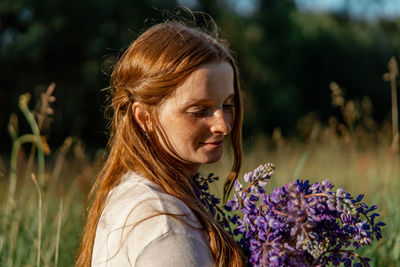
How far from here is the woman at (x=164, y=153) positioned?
1.24 m

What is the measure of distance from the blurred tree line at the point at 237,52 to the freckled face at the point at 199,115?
4.81 meters

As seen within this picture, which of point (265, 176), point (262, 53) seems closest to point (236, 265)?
point (265, 176)

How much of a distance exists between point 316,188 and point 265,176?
16 centimetres

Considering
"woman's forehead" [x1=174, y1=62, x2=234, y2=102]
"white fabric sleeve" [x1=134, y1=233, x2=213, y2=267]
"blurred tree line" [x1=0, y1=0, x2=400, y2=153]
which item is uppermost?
"woman's forehead" [x1=174, y1=62, x2=234, y2=102]

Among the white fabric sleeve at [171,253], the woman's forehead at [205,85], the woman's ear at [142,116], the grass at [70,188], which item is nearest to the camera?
the white fabric sleeve at [171,253]

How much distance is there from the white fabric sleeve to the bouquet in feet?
0.62

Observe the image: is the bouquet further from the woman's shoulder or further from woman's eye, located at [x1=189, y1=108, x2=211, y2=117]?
woman's eye, located at [x1=189, y1=108, x2=211, y2=117]

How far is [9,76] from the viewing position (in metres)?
10.3

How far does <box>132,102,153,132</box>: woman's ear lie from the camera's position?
5.27 ft

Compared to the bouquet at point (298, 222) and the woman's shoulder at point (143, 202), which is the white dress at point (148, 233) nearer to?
the woman's shoulder at point (143, 202)

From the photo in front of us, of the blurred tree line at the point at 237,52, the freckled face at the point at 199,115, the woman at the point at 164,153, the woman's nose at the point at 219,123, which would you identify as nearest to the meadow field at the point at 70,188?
the woman at the point at 164,153

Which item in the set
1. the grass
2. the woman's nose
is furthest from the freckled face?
the grass

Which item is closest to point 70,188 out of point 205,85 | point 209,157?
point 209,157

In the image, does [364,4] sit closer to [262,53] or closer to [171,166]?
[262,53]
